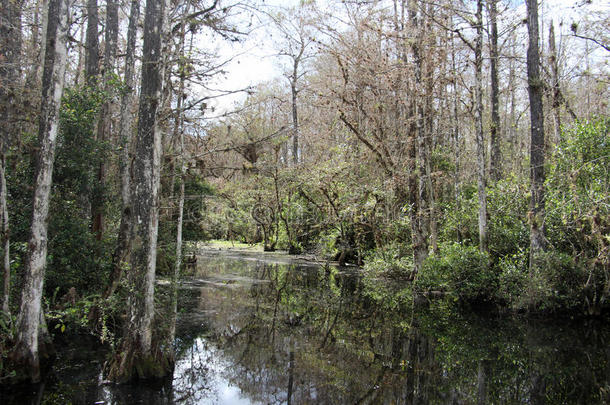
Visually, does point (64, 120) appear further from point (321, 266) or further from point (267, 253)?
point (267, 253)

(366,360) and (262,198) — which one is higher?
(262,198)

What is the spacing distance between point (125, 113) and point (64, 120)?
1746 millimetres

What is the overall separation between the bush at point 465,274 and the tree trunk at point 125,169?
8516 millimetres

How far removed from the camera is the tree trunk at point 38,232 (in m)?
5.96

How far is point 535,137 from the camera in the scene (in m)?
11.8

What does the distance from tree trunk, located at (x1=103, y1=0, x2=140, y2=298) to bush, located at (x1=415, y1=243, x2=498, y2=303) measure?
8516 mm

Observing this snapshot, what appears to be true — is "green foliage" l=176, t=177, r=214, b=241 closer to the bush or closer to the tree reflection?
the tree reflection

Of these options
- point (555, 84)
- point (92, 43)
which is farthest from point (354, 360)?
point (555, 84)

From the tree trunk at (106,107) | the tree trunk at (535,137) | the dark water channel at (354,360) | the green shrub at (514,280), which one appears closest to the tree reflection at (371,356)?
the dark water channel at (354,360)

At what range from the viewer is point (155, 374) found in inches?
254

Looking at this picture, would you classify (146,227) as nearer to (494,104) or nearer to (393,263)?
(393,263)

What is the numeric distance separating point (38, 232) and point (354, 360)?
17.7 ft

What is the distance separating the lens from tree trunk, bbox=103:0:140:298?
880cm

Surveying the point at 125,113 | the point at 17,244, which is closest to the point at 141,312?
the point at 17,244
